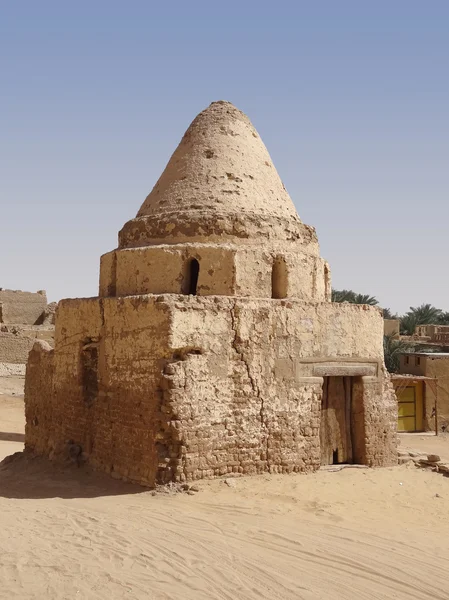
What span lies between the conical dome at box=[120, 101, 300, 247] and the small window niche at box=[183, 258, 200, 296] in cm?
38

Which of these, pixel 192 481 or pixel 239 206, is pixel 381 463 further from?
pixel 239 206

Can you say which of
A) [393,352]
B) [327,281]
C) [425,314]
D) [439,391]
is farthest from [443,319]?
[327,281]

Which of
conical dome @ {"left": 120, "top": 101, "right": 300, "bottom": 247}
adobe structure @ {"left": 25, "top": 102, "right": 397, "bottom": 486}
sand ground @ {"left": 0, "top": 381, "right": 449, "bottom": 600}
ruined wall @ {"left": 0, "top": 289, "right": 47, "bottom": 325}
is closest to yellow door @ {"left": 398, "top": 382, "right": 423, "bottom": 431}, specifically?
adobe structure @ {"left": 25, "top": 102, "right": 397, "bottom": 486}

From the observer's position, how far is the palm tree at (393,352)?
898 inches

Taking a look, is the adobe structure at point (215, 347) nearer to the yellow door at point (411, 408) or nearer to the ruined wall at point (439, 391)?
the yellow door at point (411, 408)

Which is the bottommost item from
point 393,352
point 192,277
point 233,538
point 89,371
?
point 233,538

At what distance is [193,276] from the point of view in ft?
29.7

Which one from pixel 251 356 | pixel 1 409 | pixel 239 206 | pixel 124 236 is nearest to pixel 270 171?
pixel 239 206

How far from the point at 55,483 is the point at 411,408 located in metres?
12.1

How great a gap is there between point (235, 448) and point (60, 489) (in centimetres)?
228

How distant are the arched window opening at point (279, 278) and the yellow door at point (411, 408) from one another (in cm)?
1012

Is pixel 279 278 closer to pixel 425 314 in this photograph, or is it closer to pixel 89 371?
pixel 89 371

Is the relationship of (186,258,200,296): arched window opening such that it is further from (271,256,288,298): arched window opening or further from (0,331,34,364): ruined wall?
(0,331,34,364): ruined wall

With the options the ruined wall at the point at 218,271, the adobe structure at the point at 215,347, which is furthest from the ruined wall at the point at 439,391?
the ruined wall at the point at 218,271
